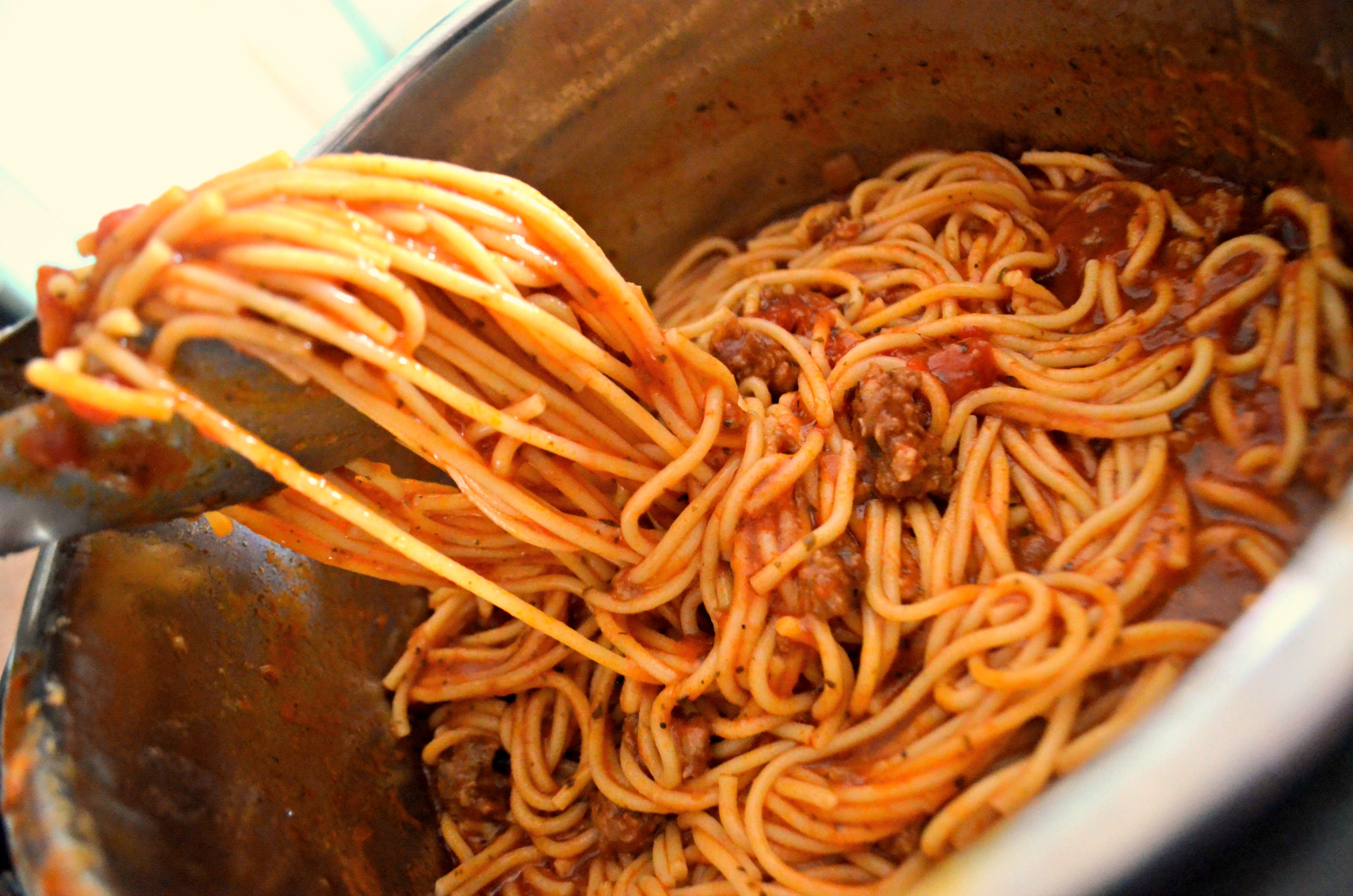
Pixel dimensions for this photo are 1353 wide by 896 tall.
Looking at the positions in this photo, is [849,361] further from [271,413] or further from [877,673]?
[271,413]

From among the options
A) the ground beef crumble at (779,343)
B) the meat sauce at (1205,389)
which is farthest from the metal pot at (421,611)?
the ground beef crumble at (779,343)

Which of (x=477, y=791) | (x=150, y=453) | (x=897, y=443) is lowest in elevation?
(x=477, y=791)

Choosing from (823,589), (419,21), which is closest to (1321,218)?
(823,589)

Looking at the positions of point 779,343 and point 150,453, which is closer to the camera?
point 150,453

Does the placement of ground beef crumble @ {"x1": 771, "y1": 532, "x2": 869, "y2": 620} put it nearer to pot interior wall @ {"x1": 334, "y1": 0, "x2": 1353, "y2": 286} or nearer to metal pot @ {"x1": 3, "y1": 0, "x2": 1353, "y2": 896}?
metal pot @ {"x1": 3, "y1": 0, "x2": 1353, "y2": 896}

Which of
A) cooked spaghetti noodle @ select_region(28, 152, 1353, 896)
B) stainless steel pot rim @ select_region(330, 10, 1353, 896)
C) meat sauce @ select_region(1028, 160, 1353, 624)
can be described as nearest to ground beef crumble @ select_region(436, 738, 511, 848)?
cooked spaghetti noodle @ select_region(28, 152, 1353, 896)

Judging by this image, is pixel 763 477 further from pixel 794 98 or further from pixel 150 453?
pixel 794 98

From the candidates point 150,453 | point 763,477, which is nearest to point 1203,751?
point 763,477
